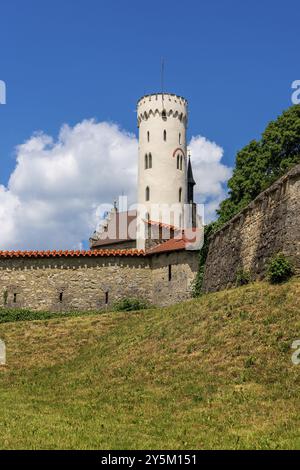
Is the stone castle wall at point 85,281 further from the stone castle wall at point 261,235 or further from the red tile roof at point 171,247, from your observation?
the stone castle wall at point 261,235

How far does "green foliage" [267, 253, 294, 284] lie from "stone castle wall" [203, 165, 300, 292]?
0.86 ft

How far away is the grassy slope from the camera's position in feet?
34.8

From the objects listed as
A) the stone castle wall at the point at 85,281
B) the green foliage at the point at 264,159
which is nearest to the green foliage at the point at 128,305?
the stone castle wall at the point at 85,281

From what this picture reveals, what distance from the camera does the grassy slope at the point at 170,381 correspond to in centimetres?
1060

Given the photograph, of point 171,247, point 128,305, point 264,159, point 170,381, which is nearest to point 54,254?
point 128,305

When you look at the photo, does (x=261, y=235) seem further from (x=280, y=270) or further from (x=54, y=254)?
(x=54, y=254)

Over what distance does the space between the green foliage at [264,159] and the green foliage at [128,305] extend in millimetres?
7004

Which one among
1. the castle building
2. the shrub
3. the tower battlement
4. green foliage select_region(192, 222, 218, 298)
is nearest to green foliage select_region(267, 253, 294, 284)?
the shrub

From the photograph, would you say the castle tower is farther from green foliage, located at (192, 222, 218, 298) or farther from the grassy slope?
the grassy slope
